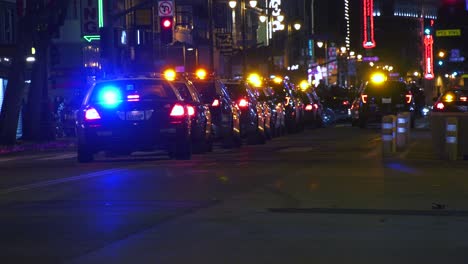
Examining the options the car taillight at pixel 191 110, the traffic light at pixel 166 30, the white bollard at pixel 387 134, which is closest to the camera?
the car taillight at pixel 191 110

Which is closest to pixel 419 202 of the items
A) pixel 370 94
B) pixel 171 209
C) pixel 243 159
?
pixel 171 209

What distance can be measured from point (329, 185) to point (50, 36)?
20.0 meters

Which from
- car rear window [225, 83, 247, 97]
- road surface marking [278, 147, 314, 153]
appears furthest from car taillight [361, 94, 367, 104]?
road surface marking [278, 147, 314, 153]

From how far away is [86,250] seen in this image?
816cm

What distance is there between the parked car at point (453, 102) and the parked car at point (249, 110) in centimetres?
566

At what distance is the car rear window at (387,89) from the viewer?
34.6 m

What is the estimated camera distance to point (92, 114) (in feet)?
55.7

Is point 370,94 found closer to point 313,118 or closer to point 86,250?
point 313,118

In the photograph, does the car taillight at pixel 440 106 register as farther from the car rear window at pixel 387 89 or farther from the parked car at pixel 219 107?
the parked car at pixel 219 107

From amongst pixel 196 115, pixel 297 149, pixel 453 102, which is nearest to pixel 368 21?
pixel 453 102

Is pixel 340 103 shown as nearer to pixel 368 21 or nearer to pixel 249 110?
pixel 368 21

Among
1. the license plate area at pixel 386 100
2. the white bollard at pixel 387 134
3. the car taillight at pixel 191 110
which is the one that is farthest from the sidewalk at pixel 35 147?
the license plate area at pixel 386 100

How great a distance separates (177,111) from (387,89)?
62.3ft

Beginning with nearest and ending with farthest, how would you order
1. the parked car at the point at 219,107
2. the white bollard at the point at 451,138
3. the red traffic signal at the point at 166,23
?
the white bollard at the point at 451,138 → the parked car at the point at 219,107 → the red traffic signal at the point at 166,23
